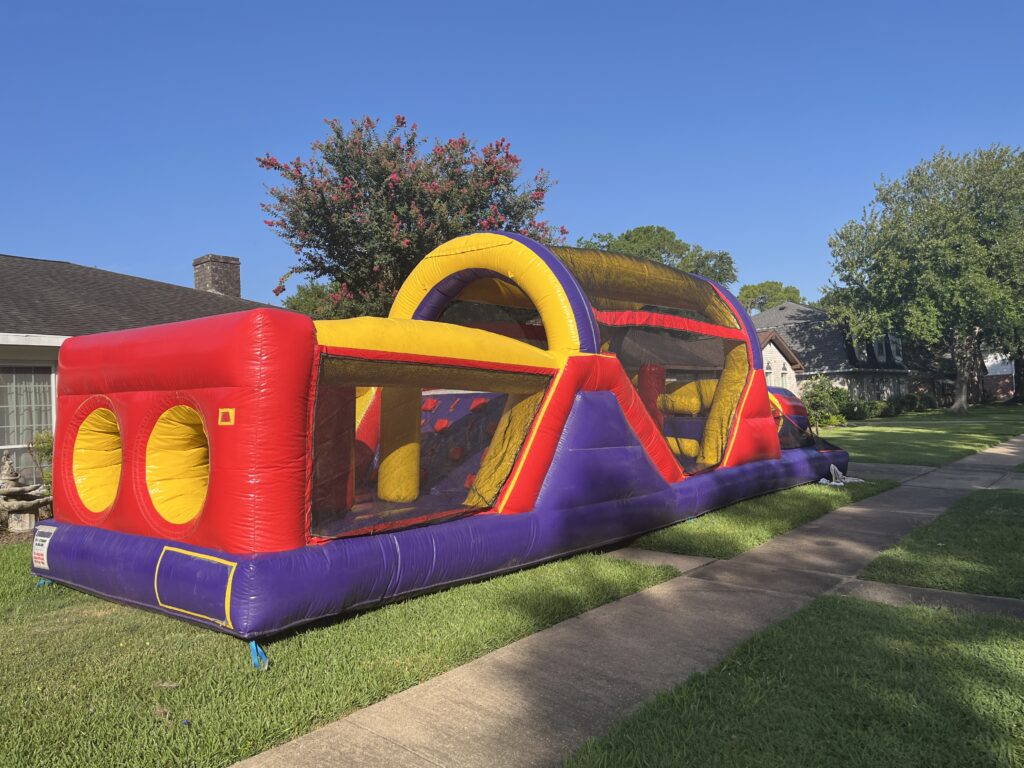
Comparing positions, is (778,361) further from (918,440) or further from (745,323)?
(745,323)

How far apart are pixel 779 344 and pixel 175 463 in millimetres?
31858

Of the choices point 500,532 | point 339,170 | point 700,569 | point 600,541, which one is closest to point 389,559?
point 500,532

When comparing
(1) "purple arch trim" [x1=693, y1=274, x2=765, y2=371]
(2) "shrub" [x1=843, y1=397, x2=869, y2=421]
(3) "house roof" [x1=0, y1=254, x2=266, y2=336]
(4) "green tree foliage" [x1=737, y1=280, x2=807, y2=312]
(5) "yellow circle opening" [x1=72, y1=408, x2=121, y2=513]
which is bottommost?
(2) "shrub" [x1=843, y1=397, x2=869, y2=421]

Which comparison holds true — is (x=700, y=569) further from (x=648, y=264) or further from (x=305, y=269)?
(x=305, y=269)

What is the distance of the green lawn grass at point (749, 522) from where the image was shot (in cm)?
675

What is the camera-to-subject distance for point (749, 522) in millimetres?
7703

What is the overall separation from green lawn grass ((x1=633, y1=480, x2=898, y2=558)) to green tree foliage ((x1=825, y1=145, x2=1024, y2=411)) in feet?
90.2

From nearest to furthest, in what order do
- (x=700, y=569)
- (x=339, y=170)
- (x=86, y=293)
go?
(x=700, y=569) → (x=86, y=293) → (x=339, y=170)

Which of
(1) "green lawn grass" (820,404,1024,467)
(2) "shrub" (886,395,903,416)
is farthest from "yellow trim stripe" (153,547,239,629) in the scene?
(2) "shrub" (886,395,903,416)

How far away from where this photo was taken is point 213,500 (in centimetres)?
429

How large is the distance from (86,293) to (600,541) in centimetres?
1076

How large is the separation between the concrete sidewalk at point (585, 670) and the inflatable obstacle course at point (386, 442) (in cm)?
94

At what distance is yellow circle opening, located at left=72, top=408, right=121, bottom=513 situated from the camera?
547cm

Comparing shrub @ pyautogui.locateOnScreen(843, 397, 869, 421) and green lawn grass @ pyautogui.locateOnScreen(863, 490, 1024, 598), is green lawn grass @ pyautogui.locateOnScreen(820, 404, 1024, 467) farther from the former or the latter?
green lawn grass @ pyautogui.locateOnScreen(863, 490, 1024, 598)
